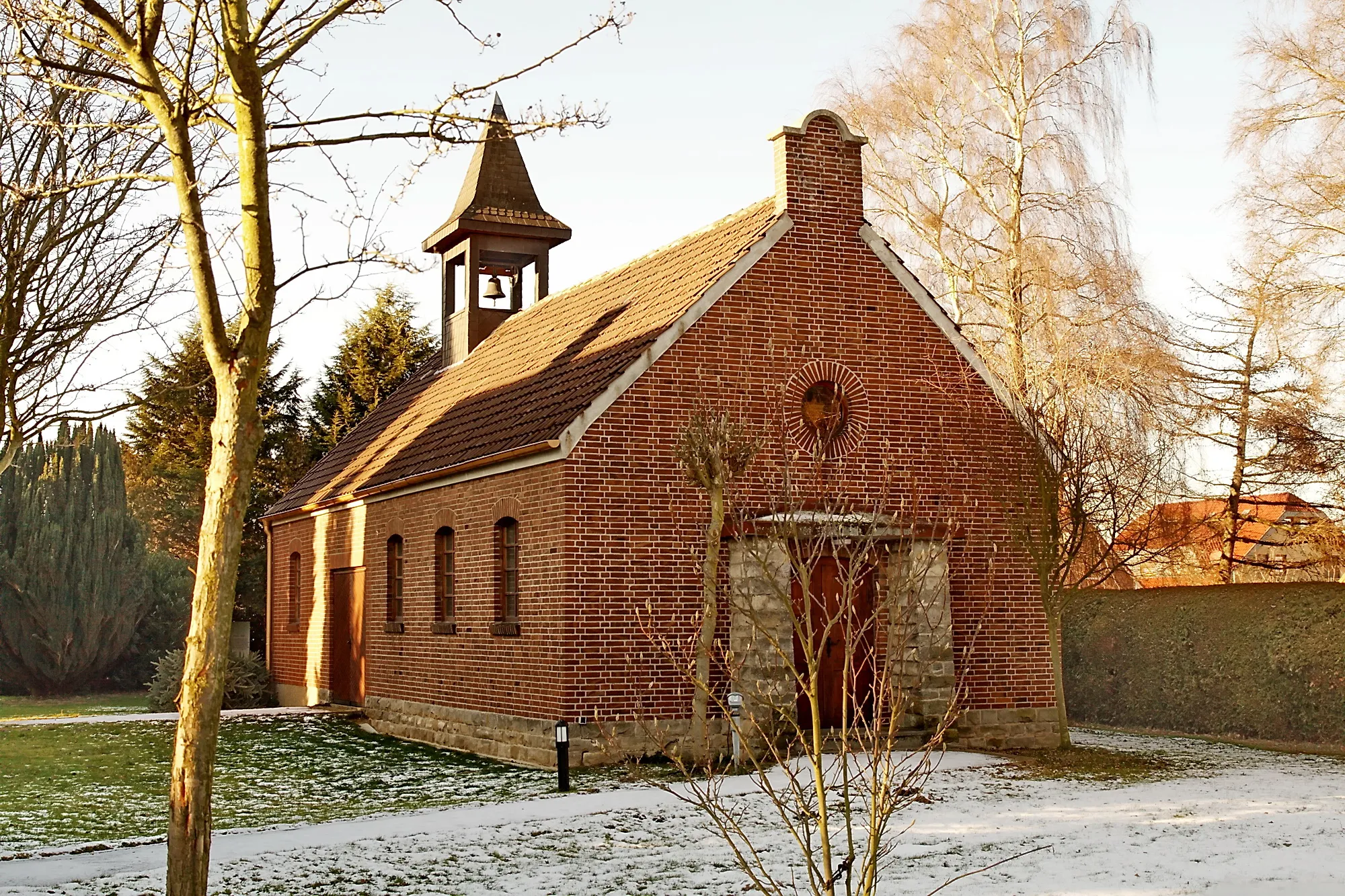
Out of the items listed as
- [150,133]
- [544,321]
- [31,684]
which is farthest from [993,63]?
[31,684]

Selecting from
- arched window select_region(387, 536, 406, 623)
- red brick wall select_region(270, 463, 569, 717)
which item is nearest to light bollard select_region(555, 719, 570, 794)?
red brick wall select_region(270, 463, 569, 717)

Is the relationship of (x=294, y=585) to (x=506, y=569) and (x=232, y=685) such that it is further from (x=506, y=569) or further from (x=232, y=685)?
(x=506, y=569)

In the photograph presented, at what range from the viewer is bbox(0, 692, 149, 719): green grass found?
25781mm

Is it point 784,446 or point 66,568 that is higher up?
point 784,446

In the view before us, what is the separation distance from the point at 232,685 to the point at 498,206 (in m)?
9.72

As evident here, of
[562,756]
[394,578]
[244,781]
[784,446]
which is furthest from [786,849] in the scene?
[394,578]

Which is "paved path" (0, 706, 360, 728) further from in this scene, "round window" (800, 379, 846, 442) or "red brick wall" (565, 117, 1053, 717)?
"round window" (800, 379, 846, 442)

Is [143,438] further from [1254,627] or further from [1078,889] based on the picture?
[1078,889]

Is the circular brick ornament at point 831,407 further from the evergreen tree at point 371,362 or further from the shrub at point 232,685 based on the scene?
the evergreen tree at point 371,362

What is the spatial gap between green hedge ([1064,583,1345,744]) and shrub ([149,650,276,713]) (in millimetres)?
14221

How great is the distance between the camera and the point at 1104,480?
14852 millimetres

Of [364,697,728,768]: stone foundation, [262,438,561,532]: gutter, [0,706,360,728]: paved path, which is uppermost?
[262,438,561,532]: gutter

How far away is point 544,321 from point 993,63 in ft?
30.5

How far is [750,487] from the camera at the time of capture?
15094 mm
